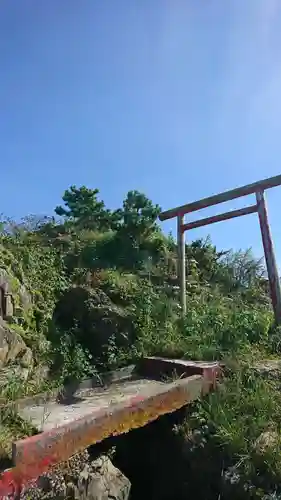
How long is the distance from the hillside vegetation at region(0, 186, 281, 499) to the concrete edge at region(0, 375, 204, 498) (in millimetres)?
257

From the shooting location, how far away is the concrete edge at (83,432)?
2411mm

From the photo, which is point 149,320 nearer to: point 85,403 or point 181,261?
point 181,261

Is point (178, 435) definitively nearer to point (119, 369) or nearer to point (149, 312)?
point (119, 369)

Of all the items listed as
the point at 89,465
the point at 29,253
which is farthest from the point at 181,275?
the point at 89,465

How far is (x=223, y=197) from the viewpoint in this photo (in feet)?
20.0

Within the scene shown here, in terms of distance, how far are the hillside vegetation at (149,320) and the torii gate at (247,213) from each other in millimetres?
434

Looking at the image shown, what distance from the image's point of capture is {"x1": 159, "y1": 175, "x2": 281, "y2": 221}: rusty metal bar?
5586mm

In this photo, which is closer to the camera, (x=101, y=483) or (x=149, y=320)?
(x=101, y=483)

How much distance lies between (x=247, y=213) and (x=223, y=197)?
1.59 feet

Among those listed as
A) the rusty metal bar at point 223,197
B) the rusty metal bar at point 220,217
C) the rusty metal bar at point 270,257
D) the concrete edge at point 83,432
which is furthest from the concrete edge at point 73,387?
the rusty metal bar at point 223,197

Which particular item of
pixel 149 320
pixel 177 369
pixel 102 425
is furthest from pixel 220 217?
pixel 102 425

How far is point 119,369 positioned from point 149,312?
3.93ft

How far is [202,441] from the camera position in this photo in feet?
11.6

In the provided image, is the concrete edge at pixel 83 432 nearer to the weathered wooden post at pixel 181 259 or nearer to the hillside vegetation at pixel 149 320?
the hillside vegetation at pixel 149 320
